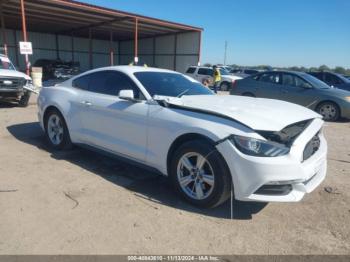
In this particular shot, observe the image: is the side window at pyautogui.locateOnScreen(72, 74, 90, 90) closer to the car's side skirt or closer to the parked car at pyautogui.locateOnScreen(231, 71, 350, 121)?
the car's side skirt

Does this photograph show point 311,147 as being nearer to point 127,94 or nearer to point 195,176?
point 195,176

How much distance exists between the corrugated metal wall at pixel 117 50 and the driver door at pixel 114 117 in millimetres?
23369

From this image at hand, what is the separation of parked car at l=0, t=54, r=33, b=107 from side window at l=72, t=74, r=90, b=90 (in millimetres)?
5477

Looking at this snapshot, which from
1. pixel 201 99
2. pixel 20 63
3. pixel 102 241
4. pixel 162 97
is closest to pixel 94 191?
pixel 102 241

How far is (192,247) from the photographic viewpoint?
2.86 meters

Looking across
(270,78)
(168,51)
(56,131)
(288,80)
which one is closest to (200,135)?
(56,131)

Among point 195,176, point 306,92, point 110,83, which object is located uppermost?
point 110,83

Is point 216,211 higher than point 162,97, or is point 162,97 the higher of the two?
point 162,97

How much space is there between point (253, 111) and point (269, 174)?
79 centimetres

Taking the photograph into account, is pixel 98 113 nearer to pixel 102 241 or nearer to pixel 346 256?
pixel 102 241

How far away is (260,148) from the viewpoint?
3133mm

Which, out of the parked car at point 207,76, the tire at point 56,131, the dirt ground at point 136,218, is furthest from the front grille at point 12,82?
the parked car at point 207,76

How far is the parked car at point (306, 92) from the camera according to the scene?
989 centimetres

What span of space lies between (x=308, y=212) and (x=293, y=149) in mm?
904
